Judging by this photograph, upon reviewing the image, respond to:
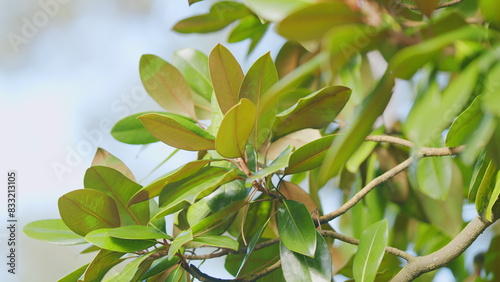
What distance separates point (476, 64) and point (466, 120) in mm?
288

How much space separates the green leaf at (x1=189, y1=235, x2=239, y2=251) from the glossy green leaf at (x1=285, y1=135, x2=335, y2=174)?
4.8 inches

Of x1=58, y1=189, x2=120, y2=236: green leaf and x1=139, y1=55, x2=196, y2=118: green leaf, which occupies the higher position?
x1=139, y1=55, x2=196, y2=118: green leaf

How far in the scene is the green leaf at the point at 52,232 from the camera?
0.73 metres

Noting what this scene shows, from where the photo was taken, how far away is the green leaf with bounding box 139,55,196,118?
0.79 metres

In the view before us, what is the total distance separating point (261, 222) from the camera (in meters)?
0.79

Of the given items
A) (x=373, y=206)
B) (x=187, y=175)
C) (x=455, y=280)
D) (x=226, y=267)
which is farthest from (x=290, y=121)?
(x=455, y=280)

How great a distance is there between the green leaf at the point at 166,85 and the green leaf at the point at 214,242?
0.25 meters

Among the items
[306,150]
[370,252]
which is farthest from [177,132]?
[370,252]

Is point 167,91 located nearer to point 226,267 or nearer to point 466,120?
point 226,267

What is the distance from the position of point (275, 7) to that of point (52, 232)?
49 centimetres

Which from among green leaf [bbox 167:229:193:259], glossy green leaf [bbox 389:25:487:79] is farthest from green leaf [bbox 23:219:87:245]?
glossy green leaf [bbox 389:25:487:79]

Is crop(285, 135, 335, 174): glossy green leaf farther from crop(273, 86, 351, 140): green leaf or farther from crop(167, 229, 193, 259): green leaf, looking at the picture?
crop(167, 229, 193, 259): green leaf

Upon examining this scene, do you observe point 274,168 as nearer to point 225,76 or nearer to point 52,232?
point 225,76

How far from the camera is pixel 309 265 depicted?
0.61 metres
